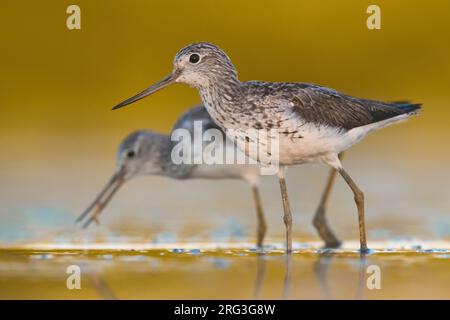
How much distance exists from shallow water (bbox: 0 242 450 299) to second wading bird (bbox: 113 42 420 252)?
791 millimetres

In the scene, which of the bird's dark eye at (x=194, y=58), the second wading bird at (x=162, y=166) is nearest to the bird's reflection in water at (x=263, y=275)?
the bird's dark eye at (x=194, y=58)

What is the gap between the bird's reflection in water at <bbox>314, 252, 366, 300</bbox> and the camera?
8.30 meters

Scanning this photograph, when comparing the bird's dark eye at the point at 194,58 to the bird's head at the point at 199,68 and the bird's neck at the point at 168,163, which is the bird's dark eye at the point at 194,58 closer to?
the bird's head at the point at 199,68

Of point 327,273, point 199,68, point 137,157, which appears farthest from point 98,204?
point 327,273

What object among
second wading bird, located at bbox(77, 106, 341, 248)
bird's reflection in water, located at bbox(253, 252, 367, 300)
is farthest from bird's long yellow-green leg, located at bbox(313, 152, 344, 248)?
bird's reflection in water, located at bbox(253, 252, 367, 300)

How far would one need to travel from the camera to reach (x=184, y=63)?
441 inches

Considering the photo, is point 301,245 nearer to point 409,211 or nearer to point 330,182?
point 330,182

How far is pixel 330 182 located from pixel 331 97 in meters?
1.92

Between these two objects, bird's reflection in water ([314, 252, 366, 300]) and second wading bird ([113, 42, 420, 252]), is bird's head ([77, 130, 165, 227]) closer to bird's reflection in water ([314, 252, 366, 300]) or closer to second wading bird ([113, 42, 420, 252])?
second wading bird ([113, 42, 420, 252])

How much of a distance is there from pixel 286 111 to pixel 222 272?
6.89 feet

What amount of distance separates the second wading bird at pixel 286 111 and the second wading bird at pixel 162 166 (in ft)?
6.84

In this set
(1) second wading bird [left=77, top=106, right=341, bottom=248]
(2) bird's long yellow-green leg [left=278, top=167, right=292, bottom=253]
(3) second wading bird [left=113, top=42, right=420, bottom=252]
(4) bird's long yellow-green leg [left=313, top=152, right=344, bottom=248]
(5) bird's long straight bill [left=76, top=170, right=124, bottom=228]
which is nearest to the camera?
(3) second wading bird [left=113, top=42, right=420, bottom=252]

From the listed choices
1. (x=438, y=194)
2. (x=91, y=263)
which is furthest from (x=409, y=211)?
(x=91, y=263)

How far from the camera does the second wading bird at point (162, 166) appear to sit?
13.4 meters
